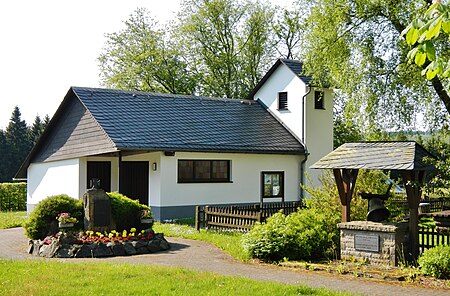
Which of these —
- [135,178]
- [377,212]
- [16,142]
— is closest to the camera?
[377,212]

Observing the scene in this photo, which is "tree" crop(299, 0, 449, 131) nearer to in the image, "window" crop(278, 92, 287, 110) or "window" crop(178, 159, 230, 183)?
"window" crop(178, 159, 230, 183)

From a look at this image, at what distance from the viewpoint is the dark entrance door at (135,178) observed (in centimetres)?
2503

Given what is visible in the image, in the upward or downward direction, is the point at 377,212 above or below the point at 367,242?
above

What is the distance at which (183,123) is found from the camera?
2602cm

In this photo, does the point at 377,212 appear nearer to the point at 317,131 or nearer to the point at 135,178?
the point at 135,178

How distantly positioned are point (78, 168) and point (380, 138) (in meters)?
12.5

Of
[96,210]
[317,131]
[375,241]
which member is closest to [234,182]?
[317,131]

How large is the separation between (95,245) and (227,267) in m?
3.87

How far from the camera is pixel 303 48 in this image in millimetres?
24078

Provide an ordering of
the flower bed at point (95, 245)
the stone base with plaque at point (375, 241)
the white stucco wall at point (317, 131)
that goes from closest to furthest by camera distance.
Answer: the stone base with plaque at point (375, 241) < the flower bed at point (95, 245) < the white stucco wall at point (317, 131)

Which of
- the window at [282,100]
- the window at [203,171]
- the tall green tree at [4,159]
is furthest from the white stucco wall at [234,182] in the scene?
the tall green tree at [4,159]

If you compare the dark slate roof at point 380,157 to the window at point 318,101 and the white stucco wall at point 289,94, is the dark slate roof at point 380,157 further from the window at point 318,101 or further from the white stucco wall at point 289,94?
the window at point 318,101

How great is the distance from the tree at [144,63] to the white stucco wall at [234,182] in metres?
18.8

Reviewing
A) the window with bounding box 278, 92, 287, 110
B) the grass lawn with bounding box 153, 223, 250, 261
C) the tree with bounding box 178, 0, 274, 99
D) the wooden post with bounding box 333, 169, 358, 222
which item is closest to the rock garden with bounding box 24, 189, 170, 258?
the grass lawn with bounding box 153, 223, 250, 261
